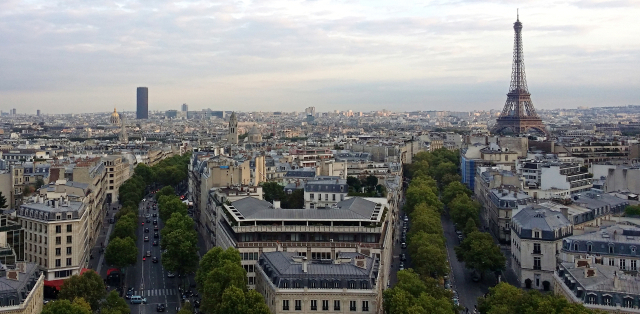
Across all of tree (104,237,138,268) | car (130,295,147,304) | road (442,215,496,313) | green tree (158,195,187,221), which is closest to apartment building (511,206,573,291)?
road (442,215,496,313)

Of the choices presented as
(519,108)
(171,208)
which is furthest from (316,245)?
(519,108)

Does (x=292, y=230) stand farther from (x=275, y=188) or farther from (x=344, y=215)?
(x=275, y=188)

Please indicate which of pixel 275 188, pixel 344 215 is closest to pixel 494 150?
pixel 275 188

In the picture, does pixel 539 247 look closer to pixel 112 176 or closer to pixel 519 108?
pixel 112 176

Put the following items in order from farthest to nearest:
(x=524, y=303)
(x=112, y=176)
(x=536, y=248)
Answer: (x=112, y=176) < (x=536, y=248) < (x=524, y=303)

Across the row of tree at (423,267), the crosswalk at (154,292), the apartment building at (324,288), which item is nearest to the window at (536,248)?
the row of tree at (423,267)

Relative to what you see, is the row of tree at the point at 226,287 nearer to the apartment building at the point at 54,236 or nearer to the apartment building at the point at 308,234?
the apartment building at the point at 308,234
